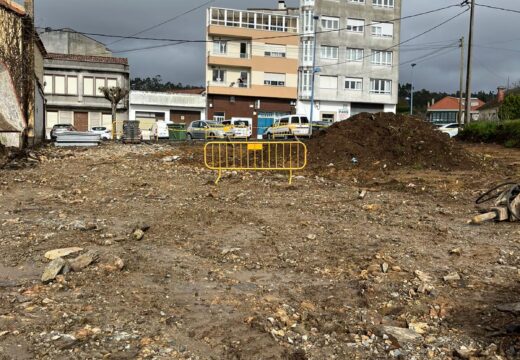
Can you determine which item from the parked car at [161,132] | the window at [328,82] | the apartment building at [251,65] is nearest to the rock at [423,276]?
the parked car at [161,132]

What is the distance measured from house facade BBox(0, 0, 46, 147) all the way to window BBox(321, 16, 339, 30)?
4219 cm

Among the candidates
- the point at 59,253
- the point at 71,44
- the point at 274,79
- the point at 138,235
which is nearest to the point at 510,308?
the point at 138,235

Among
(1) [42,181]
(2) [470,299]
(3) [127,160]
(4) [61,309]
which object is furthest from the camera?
(3) [127,160]

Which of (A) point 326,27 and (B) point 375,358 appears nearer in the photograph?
(B) point 375,358

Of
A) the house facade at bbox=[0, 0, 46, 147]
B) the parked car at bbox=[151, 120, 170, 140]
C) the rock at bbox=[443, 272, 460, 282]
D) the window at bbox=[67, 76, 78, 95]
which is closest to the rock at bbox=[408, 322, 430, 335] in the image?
the rock at bbox=[443, 272, 460, 282]

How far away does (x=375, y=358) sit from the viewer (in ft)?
12.2

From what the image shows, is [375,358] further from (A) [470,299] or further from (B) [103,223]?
(B) [103,223]

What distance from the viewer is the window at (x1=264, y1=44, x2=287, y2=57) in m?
56.9

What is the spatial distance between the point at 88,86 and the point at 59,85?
281cm

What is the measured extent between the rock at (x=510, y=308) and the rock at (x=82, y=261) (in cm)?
402

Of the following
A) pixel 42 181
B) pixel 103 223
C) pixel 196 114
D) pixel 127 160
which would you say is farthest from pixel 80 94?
pixel 103 223

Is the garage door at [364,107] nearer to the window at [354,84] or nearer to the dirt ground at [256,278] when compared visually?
the window at [354,84]

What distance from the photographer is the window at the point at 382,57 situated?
5988cm

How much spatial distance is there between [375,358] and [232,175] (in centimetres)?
963
